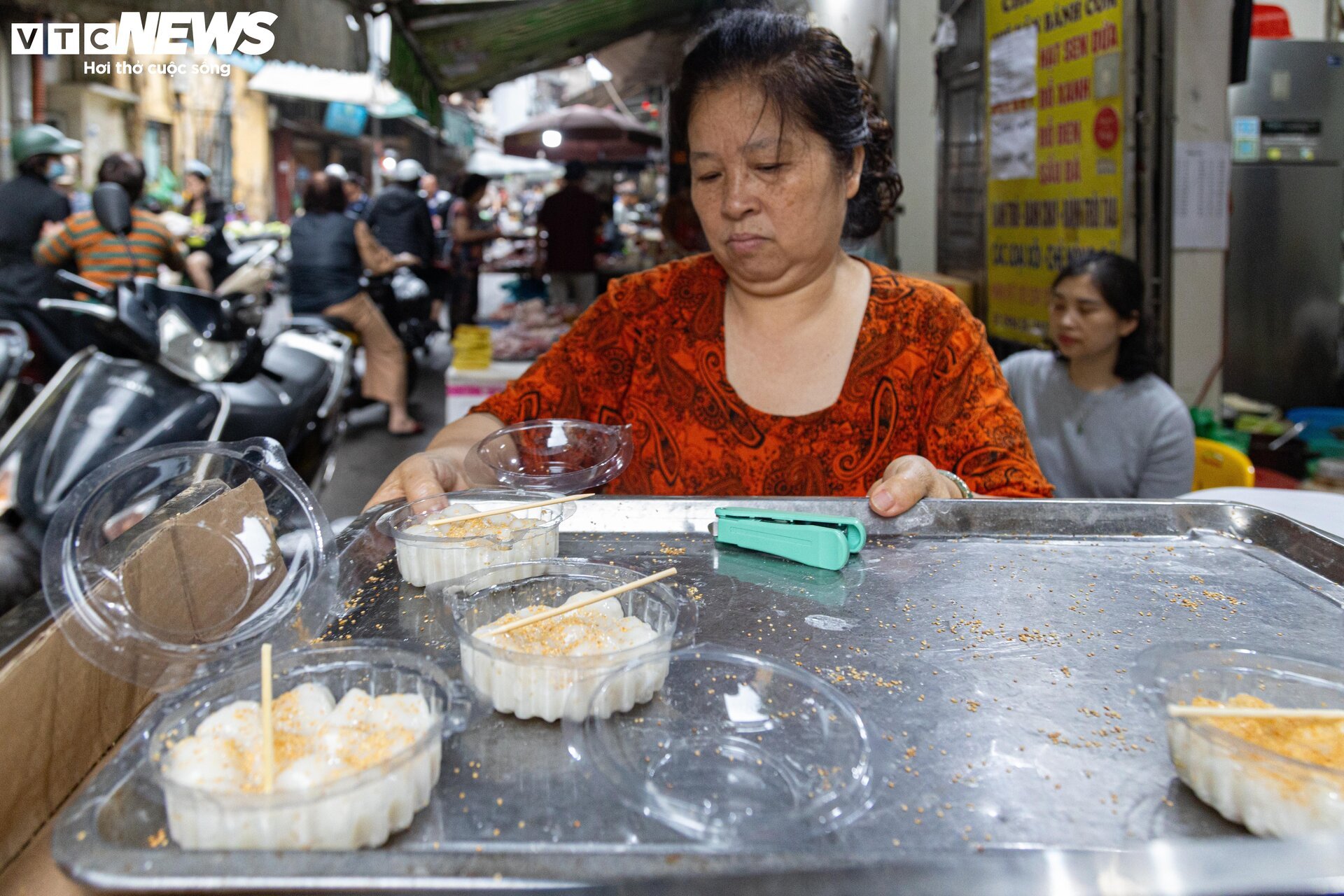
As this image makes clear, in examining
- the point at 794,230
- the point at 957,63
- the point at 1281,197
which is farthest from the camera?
the point at 1281,197

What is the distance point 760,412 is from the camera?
2174 millimetres

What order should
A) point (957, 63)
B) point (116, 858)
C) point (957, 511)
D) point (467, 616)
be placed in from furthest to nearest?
point (957, 63) → point (957, 511) → point (467, 616) → point (116, 858)

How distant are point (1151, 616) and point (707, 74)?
4.58 feet

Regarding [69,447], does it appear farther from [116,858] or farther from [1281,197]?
[1281,197]

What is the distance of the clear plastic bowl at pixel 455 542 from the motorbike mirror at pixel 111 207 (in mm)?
4985

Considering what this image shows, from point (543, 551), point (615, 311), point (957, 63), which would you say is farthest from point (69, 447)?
point (957, 63)

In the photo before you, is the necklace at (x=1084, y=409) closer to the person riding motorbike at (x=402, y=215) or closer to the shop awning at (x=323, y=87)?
the person riding motorbike at (x=402, y=215)

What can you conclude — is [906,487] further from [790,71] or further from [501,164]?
[501,164]

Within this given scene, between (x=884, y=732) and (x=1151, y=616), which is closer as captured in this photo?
(x=884, y=732)

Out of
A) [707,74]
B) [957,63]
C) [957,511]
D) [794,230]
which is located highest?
[957,63]

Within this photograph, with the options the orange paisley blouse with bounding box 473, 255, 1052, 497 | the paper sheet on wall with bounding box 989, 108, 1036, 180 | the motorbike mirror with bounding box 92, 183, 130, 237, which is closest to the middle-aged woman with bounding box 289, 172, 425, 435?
the motorbike mirror with bounding box 92, 183, 130, 237

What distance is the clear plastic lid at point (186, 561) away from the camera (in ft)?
3.91

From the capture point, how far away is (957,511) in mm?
1758

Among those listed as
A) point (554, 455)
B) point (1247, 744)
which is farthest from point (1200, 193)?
point (1247, 744)
